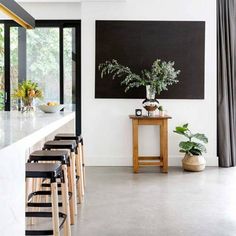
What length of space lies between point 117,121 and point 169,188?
6.27ft

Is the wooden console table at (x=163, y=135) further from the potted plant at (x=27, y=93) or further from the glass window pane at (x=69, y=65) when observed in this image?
the potted plant at (x=27, y=93)

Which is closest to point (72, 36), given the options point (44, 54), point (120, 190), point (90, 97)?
point (44, 54)

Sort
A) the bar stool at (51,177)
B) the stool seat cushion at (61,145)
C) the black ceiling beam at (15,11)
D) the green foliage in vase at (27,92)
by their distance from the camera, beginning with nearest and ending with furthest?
the bar stool at (51,177) → the black ceiling beam at (15,11) → the stool seat cushion at (61,145) → the green foliage in vase at (27,92)

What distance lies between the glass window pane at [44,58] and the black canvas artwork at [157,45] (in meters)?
0.93

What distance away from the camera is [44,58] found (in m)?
6.98

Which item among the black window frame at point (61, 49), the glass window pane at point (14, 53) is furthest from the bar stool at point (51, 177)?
the glass window pane at point (14, 53)

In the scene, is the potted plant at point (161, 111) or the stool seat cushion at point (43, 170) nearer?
the stool seat cushion at point (43, 170)

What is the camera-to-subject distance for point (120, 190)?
4906 mm

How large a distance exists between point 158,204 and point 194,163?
1920 mm

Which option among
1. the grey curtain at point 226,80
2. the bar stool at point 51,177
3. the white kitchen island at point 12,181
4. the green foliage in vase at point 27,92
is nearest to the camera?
the white kitchen island at point 12,181

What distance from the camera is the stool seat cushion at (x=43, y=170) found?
2832 millimetres

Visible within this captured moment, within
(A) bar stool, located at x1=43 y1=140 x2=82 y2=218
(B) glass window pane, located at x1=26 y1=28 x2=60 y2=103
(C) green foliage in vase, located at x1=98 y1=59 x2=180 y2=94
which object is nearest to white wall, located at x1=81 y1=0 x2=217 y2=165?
(C) green foliage in vase, located at x1=98 y1=59 x2=180 y2=94

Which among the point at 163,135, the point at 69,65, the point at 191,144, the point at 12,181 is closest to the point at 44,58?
the point at 69,65

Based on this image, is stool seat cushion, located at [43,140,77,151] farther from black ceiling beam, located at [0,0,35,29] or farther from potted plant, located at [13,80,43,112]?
black ceiling beam, located at [0,0,35,29]
